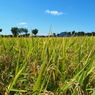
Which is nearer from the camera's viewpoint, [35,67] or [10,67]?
[35,67]

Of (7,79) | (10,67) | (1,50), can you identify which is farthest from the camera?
(1,50)

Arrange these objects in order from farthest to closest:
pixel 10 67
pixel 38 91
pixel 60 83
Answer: pixel 10 67 → pixel 60 83 → pixel 38 91

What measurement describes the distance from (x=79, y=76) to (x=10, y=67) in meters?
0.60

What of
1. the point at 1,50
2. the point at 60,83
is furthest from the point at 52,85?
the point at 1,50

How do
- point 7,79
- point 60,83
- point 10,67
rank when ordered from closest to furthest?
point 60,83, point 7,79, point 10,67

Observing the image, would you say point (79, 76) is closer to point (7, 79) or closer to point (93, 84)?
point (93, 84)

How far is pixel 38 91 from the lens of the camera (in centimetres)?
74

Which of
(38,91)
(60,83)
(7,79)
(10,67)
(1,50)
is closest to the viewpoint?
(38,91)

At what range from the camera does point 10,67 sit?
1.22 meters

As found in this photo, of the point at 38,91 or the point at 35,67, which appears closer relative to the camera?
the point at 38,91

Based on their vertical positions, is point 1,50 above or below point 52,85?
above

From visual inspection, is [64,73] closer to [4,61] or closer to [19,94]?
[19,94]

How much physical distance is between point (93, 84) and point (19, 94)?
0.46 m

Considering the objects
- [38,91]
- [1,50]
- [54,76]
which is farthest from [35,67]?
[1,50]
